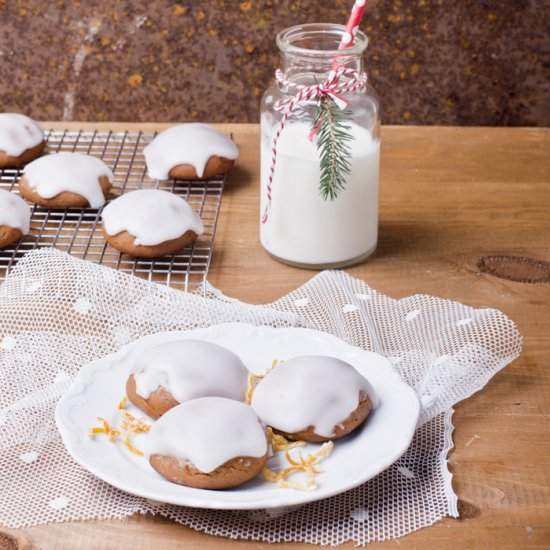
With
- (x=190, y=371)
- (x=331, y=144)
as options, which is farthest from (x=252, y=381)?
(x=331, y=144)

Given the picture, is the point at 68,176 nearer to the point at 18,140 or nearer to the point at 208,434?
the point at 18,140

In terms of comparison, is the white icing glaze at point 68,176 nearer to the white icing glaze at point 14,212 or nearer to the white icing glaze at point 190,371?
the white icing glaze at point 14,212

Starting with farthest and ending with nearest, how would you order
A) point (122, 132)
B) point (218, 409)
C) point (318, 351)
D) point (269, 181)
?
point (122, 132), point (269, 181), point (318, 351), point (218, 409)

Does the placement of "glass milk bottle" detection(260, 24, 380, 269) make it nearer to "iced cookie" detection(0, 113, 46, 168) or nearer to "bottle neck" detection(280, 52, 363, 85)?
"bottle neck" detection(280, 52, 363, 85)

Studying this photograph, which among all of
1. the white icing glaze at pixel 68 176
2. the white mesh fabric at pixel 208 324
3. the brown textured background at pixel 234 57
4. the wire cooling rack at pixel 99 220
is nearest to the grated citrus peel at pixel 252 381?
the white mesh fabric at pixel 208 324

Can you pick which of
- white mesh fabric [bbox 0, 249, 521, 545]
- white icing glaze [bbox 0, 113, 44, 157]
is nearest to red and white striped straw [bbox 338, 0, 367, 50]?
white mesh fabric [bbox 0, 249, 521, 545]

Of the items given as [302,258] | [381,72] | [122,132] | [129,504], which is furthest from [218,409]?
[381,72]

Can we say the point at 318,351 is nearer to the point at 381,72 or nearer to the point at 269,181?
the point at 269,181
